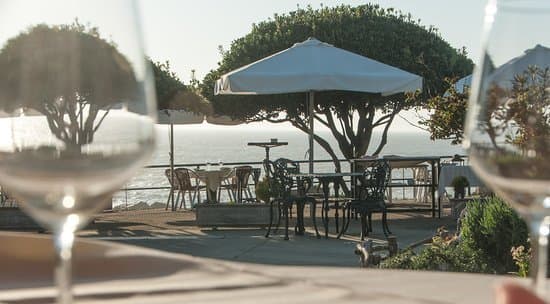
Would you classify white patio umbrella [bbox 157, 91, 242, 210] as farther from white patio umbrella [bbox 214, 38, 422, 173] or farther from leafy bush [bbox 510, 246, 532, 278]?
leafy bush [bbox 510, 246, 532, 278]

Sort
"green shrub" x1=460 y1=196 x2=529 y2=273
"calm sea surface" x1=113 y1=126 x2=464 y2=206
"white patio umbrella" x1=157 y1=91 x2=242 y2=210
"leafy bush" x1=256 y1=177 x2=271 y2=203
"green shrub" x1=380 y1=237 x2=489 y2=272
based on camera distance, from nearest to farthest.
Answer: "green shrub" x1=380 y1=237 x2=489 y2=272
"green shrub" x1=460 y1=196 x2=529 y2=273
"leafy bush" x1=256 y1=177 x2=271 y2=203
"white patio umbrella" x1=157 y1=91 x2=242 y2=210
"calm sea surface" x1=113 y1=126 x2=464 y2=206

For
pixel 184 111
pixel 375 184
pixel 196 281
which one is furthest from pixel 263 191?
pixel 196 281

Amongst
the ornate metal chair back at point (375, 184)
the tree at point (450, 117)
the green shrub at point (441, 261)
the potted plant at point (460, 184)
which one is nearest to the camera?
the green shrub at point (441, 261)

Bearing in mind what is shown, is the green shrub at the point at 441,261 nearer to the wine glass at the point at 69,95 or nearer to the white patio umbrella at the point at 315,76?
the wine glass at the point at 69,95

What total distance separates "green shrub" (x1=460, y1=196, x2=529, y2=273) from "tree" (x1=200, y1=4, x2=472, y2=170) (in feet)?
66.3

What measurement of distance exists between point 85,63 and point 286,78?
12662 millimetres

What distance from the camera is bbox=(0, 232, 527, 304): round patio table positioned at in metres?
1.05

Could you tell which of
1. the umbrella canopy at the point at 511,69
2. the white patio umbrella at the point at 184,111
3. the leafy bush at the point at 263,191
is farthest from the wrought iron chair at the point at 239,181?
the umbrella canopy at the point at 511,69

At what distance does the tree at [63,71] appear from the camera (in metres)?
0.85

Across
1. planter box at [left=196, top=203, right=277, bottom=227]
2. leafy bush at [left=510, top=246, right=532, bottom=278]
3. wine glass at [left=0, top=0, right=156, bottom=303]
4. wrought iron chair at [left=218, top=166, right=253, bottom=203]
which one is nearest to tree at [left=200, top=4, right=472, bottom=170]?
wrought iron chair at [left=218, top=166, right=253, bottom=203]

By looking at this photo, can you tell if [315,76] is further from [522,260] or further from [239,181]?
[522,260]

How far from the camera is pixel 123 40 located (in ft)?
2.80

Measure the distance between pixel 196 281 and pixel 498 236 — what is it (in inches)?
258

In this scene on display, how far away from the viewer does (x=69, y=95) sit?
862 millimetres
